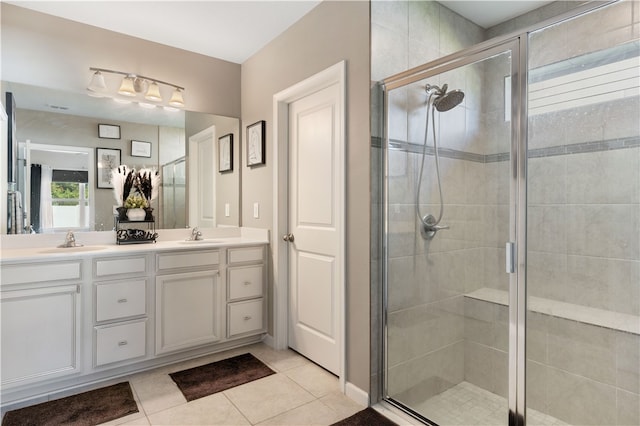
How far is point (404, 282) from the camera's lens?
2117 mm

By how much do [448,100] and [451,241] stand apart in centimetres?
76

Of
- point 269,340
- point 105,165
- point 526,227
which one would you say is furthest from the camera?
point 269,340

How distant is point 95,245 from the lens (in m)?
2.72

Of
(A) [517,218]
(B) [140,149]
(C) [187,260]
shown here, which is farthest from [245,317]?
(A) [517,218]

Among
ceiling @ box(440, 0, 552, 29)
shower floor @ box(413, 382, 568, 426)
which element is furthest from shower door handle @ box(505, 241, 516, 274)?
ceiling @ box(440, 0, 552, 29)

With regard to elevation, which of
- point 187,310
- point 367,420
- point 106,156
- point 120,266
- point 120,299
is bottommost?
point 367,420

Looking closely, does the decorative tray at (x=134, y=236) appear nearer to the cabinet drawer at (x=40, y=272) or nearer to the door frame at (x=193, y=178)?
the door frame at (x=193, y=178)

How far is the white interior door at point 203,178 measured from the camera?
323 centimetres

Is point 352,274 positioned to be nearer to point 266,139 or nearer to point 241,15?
point 266,139

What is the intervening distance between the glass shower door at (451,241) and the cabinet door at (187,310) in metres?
1.39

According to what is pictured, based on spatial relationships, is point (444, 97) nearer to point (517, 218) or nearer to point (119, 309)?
point (517, 218)

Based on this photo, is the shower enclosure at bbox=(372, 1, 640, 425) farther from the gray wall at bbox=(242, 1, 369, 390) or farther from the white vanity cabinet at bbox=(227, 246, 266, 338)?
the white vanity cabinet at bbox=(227, 246, 266, 338)

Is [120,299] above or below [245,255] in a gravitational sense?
below

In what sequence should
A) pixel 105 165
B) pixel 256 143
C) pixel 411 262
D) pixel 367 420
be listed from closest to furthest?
pixel 367 420
pixel 411 262
pixel 105 165
pixel 256 143
